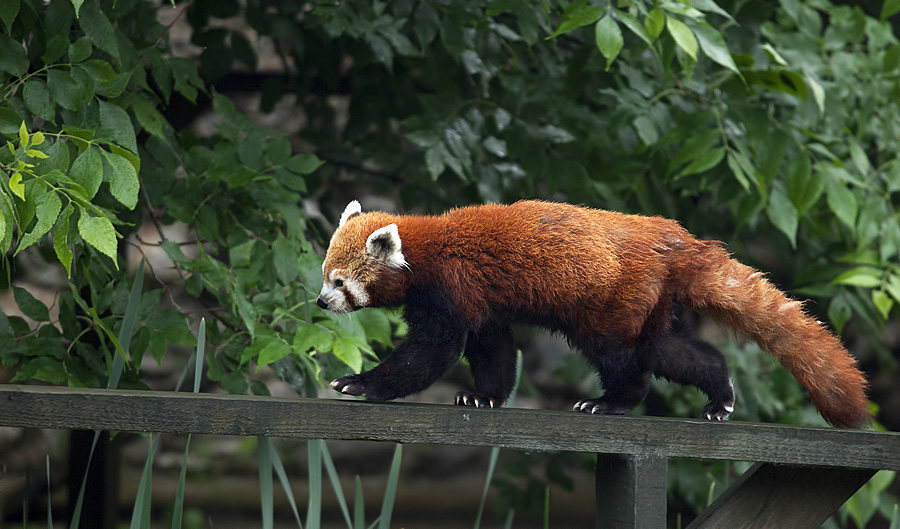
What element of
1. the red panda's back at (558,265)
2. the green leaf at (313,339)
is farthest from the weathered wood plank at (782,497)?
the green leaf at (313,339)

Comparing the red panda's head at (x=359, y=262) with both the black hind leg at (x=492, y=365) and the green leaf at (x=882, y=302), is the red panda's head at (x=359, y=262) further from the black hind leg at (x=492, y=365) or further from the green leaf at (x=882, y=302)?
the green leaf at (x=882, y=302)

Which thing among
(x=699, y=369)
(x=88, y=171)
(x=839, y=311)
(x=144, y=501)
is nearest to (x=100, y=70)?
(x=88, y=171)

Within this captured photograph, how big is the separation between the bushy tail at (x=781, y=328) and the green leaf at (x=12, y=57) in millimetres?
1434

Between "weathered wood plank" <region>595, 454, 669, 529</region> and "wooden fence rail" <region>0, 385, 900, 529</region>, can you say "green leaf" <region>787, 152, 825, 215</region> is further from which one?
"weathered wood plank" <region>595, 454, 669, 529</region>

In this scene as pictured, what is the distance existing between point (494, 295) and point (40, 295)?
4386 millimetres

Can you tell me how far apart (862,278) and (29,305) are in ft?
7.92

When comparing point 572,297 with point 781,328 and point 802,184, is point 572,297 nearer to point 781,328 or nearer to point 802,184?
point 781,328

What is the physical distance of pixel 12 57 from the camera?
71.2 inches

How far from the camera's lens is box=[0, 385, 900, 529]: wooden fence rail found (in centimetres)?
145

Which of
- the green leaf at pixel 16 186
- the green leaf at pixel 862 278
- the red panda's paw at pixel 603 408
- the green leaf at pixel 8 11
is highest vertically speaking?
the green leaf at pixel 8 11

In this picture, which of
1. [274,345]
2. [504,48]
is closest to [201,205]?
[274,345]

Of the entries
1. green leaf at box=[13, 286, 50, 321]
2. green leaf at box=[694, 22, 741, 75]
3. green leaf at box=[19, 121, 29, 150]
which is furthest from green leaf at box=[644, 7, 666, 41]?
green leaf at box=[13, 286, 50, 321]

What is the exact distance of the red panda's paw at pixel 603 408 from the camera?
5.46 feet

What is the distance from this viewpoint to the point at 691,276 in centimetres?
166
